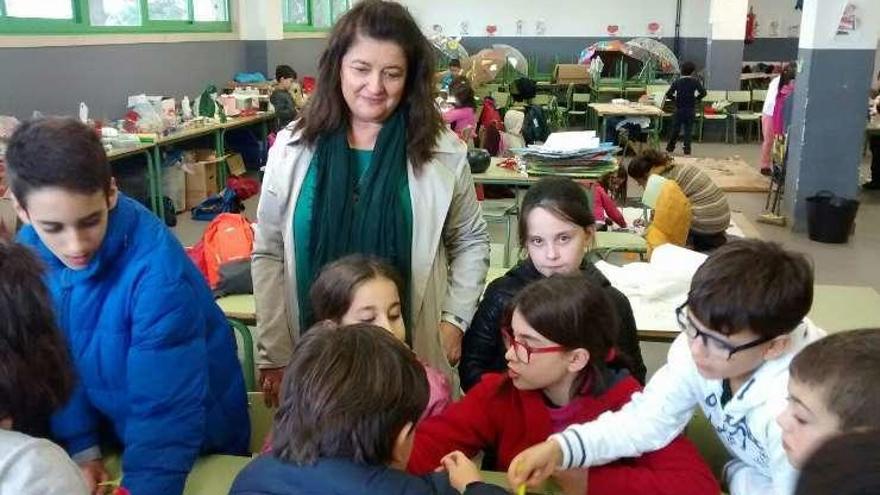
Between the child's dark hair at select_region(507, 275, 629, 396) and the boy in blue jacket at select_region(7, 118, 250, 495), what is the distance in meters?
0.68

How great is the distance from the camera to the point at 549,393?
5.41 ft

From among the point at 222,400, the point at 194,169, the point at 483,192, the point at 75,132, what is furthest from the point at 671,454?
the point at 194,169

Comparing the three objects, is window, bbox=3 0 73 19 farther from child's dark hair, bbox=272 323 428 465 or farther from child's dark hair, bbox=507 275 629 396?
child's dark hair, bbox=272 323 428 465

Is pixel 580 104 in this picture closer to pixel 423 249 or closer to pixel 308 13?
pixel 308 13

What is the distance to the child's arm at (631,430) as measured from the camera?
4.70 ft

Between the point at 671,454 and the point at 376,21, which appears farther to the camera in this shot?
the point at 376,21

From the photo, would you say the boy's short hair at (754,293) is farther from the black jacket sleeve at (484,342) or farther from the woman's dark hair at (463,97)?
the woman's dark hair at (463,97)

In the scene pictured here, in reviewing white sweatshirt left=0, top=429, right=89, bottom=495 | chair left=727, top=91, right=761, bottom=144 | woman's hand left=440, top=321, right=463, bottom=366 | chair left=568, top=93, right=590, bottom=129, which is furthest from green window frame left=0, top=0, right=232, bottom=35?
chair left=727, top=91, right=761, bottom=144

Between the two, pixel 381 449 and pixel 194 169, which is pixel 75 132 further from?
pixel 194 169

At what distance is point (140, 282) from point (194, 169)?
582 cm

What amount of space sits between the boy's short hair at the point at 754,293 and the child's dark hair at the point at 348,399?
0.59 meters

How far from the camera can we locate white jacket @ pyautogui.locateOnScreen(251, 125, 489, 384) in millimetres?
1837

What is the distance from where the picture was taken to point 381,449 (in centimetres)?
109

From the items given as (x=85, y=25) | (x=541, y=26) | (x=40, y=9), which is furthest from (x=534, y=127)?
(x=541, y=26)
